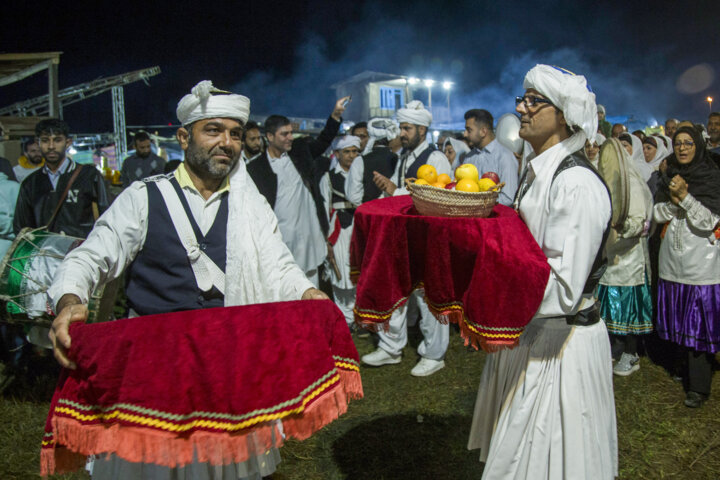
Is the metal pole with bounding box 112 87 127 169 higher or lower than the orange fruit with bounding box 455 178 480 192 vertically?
higher

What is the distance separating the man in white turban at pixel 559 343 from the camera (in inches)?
83.7

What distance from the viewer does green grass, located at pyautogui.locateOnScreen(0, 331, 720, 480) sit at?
140 inches

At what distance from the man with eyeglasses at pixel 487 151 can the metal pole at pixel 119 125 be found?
19.5 meters

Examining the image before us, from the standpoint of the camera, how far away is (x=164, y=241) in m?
2.29

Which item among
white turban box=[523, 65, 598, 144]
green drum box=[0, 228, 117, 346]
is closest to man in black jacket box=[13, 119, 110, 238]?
green drum box=[0, 228, 117, 346]

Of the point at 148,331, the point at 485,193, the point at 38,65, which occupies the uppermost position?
the point at 38,65

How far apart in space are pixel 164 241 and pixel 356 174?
3847 mm

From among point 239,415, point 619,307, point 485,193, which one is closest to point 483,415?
point 485,193

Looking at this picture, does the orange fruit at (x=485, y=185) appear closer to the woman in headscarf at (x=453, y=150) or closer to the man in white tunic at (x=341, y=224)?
the man in white tunic at (x=341, y=224)

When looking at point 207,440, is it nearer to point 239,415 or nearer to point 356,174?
point 239,415

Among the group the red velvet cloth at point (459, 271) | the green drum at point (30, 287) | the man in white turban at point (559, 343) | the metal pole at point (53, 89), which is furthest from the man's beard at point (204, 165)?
the metal pole at point (53, 89)

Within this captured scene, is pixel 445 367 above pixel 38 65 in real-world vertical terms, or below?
below

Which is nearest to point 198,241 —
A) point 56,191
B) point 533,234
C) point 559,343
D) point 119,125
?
point 533,234

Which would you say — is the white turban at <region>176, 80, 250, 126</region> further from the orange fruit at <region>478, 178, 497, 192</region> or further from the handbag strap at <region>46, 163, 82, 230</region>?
the handbag strap at <region>46, 163, 82, 230</region>
